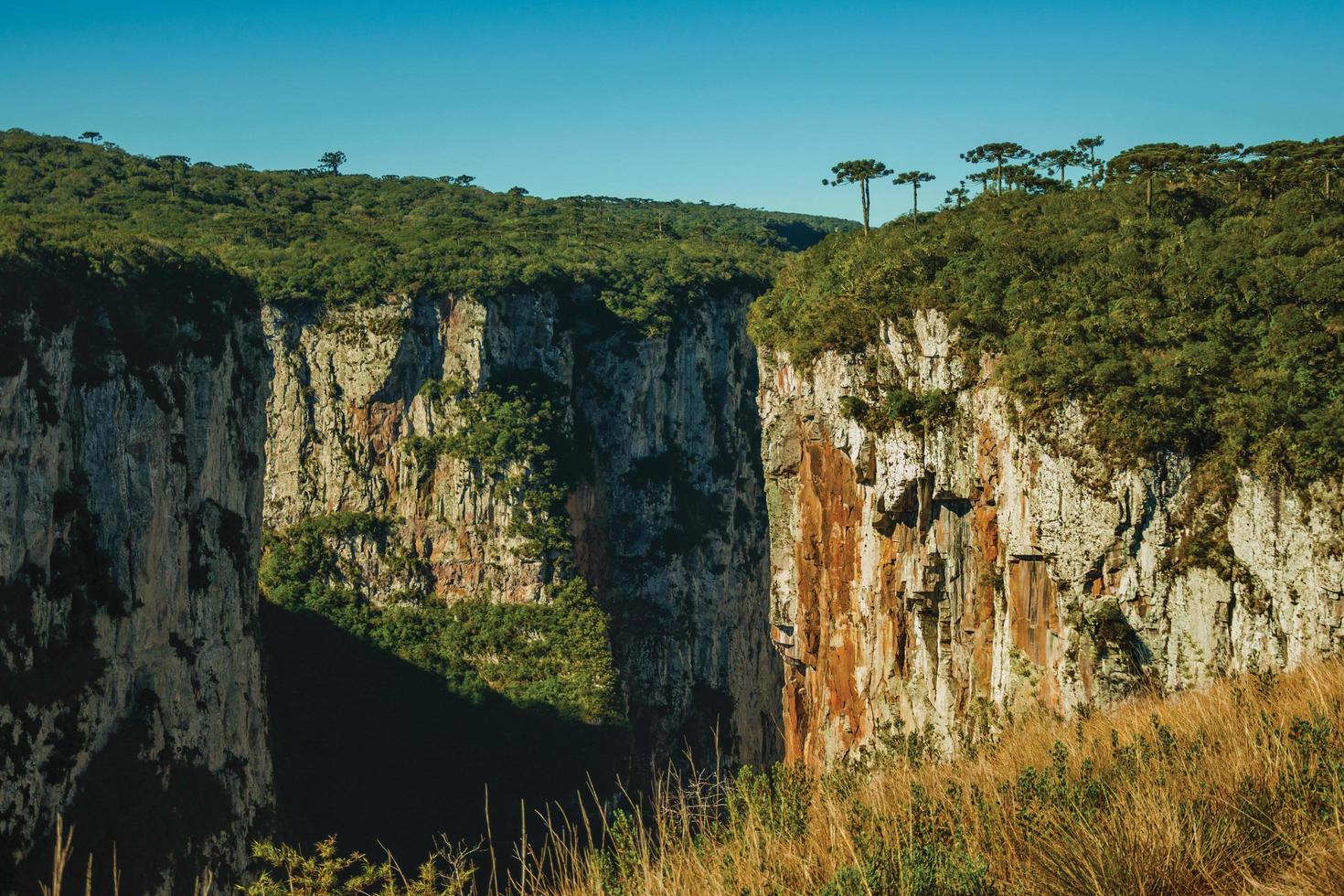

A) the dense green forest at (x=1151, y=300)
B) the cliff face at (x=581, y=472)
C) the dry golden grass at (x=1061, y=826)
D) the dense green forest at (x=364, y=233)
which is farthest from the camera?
the dense green forest at (x=364, y=233)

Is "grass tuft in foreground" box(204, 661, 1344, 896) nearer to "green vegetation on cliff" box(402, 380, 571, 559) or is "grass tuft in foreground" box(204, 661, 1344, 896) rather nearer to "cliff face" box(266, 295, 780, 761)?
"green vegetation on cliff" box(402, 380, 571, 559)

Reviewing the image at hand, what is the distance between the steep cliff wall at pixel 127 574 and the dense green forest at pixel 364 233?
6.18 m

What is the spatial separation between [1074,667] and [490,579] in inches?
1714

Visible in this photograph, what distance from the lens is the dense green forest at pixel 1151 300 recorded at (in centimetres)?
2448

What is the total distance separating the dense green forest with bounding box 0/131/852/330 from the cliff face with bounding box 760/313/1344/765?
26.5 m

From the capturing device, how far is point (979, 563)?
98.9 ft

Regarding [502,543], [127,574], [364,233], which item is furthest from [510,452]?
[127,574]

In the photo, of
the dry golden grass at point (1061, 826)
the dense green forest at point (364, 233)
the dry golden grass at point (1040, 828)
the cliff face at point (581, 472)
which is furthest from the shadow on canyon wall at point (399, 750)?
the dry golden grass at point (1061, 826)

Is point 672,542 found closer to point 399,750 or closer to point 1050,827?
point 399,750

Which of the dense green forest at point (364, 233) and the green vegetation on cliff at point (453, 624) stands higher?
the dense green forest at point (364, 233)

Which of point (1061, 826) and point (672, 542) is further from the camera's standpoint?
point (672, 542)

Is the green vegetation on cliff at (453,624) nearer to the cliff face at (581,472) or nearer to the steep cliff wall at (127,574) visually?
the cliff face at (581,472)

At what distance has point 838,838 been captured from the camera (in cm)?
754

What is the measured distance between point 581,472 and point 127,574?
3358 centimetres
